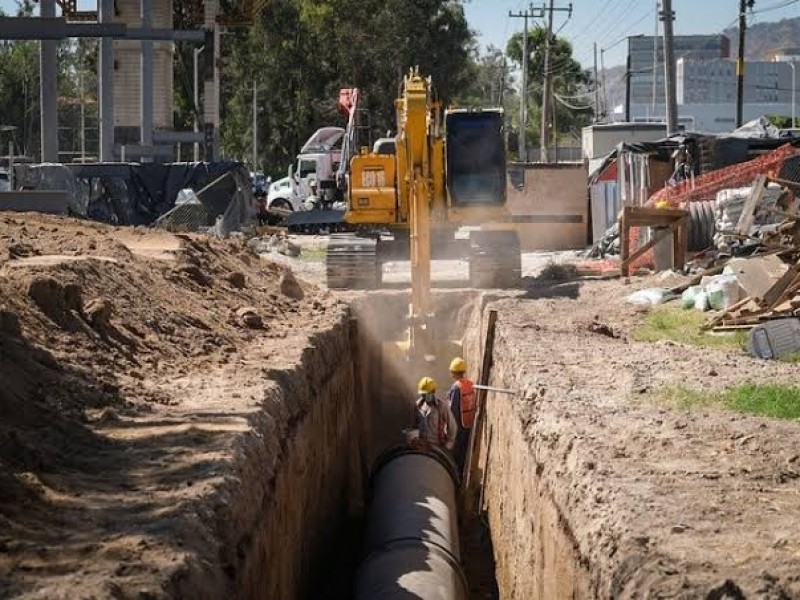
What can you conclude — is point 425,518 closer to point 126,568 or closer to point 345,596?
point 345,596

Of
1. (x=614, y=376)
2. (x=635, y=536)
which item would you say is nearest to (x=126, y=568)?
(x=635, y=536)

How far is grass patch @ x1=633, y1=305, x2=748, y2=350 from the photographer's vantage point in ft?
51.8

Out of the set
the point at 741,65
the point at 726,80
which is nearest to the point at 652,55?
the point at 726,80

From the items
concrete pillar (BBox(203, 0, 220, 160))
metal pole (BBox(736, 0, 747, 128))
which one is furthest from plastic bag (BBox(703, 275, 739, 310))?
metal pole (BBox(736, 0, 747, 128))

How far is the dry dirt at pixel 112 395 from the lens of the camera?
659 cm

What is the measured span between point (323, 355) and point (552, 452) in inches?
206

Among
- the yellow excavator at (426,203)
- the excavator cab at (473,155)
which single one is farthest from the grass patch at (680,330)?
the excavator cab at (473,155)

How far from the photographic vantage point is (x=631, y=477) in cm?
877

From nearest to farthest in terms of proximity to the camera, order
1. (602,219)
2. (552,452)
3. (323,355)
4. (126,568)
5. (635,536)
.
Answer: (126,568) → (635,536) → (552,452) → (323,355) → (602,219)

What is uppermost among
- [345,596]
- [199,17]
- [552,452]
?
[199,17]

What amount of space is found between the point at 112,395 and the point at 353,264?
13.5 metres

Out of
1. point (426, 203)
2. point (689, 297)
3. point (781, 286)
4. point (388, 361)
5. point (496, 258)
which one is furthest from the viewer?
point (496, 258)

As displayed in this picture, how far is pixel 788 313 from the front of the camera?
15.3m

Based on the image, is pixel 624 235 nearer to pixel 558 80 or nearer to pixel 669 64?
pixel 669 64
